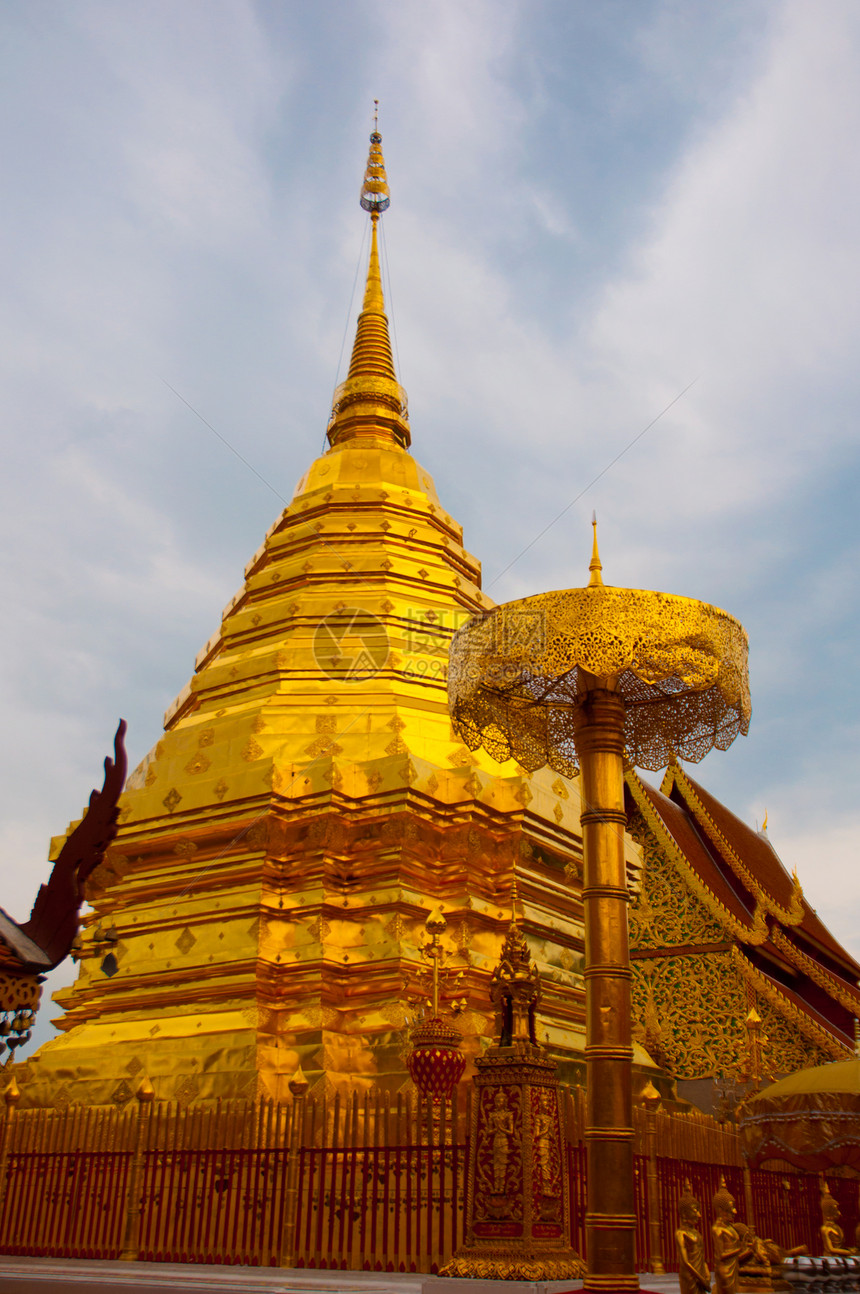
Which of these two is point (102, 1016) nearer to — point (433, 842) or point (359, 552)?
point (433, 842)

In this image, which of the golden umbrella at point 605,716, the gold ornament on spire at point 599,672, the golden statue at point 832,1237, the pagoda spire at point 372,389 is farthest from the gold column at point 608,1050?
the pagoda spire at point 372,389

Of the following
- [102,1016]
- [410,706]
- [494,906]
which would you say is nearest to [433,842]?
[494,906]

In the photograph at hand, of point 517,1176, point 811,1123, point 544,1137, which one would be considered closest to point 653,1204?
point 544,1137

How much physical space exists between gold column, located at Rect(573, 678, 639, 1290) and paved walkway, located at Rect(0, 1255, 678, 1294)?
0.39 meters

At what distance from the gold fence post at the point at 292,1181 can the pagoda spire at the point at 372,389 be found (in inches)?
446

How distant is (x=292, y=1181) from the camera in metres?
7.71

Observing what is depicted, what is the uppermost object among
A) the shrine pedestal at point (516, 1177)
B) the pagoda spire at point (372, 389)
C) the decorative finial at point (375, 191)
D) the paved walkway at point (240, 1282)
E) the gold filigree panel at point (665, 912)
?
the decorative finial at point (375, 191)

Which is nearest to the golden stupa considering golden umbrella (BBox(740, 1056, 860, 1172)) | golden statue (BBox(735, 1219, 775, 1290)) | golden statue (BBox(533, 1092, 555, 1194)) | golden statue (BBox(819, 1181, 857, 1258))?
golden umbrella (BBox(740, 1056, 860, 1172))

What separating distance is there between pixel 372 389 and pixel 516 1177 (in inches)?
516

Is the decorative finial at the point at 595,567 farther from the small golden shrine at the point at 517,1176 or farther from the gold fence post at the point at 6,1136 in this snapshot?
the gold fence post at the point at 6,1136

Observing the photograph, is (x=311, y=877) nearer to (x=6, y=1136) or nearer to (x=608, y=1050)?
(x=6, y=1136)

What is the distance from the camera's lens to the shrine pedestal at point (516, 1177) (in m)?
6.31

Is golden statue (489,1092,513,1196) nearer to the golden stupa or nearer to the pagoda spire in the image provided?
the golden stupa

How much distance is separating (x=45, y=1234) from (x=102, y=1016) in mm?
3242
